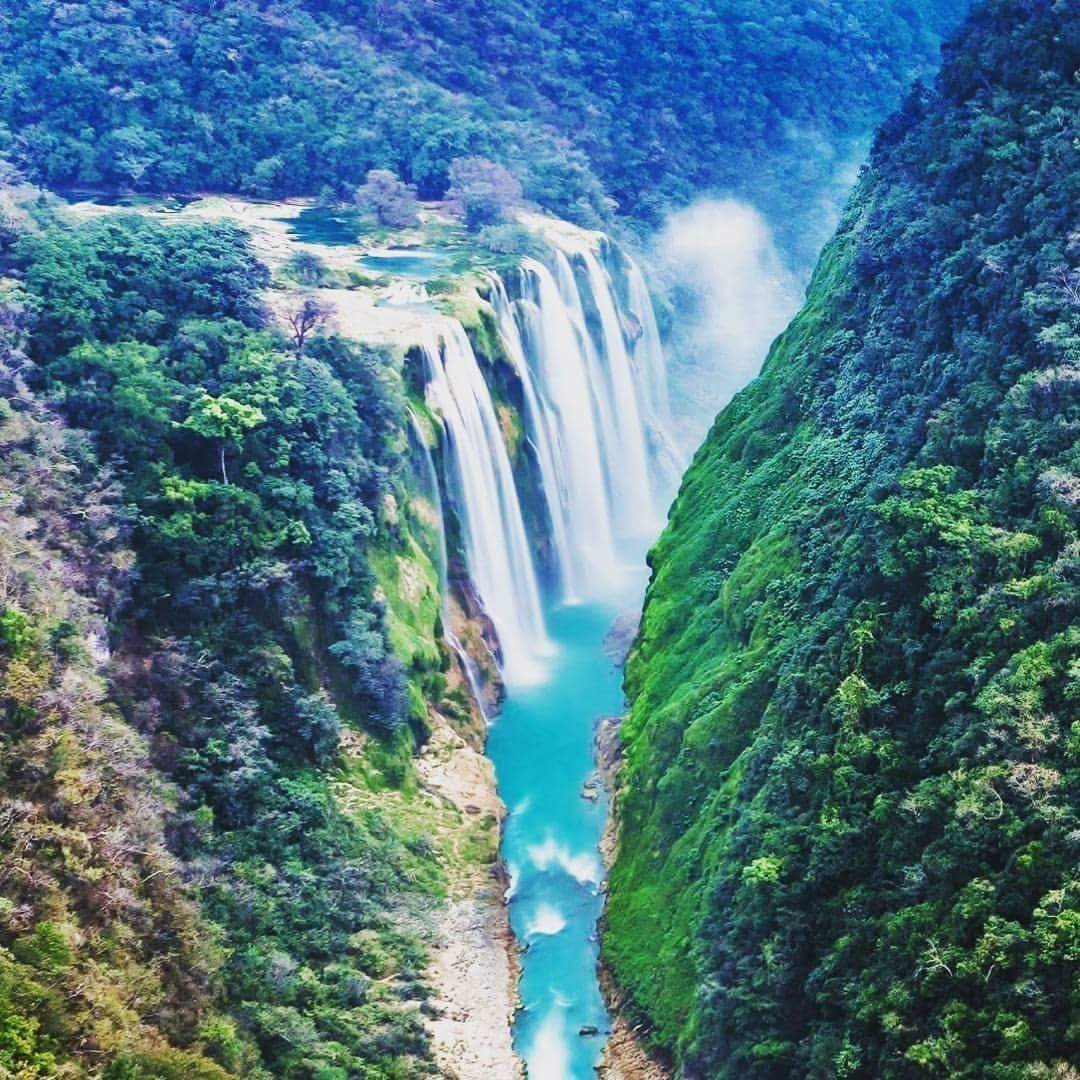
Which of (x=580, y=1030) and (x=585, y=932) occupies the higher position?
(x=585, y=932)

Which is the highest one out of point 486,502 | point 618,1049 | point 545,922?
point 486,502

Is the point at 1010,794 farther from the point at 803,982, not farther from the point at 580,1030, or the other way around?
the point at 580,1030

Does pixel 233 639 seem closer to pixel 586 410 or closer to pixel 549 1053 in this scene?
pixel 549 1053

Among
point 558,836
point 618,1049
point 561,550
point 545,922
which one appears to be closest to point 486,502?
point 561,550

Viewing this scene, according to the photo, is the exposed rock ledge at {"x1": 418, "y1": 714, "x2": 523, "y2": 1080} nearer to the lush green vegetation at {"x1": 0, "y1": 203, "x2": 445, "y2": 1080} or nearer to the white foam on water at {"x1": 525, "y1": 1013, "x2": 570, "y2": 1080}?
the white foam on water at {"x1": 525, "y1": 1013, "x2": 570, "y2": 1080}

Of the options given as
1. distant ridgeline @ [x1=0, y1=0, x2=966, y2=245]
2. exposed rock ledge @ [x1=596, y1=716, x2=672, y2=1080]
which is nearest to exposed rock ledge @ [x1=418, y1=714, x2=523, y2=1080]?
exposed rock ledge @ [x1=596, y1=716, x2=672, y2=1080]

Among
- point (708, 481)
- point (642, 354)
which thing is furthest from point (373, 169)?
point (708, 481)
